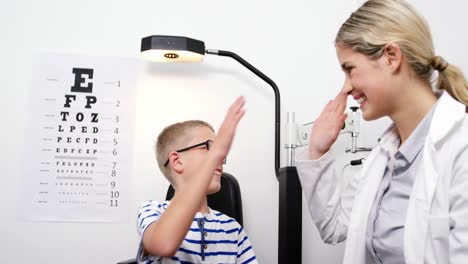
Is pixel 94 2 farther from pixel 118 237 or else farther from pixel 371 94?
pixel 371 94

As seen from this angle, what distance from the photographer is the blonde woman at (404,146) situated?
965 mm

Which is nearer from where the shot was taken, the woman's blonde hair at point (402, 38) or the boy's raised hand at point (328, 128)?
the woman's blonde hair at point (402, 38)

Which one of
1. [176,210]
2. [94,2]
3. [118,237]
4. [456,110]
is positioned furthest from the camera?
[94,2]

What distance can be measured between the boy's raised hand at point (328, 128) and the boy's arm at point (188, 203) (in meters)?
0.41

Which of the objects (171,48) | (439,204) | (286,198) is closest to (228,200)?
(286,198)

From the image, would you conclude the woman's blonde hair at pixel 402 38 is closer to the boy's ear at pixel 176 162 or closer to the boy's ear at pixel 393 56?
the boy's ear at pixel 393 56

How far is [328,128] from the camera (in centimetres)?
127

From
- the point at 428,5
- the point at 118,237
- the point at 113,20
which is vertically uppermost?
A: the point at 428,5

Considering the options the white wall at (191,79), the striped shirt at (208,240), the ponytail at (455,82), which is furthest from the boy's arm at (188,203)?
the white wall at (191,79)

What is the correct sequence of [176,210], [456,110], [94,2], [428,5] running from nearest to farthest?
[176,210] → [456,110] → [94,2] → [428,5]

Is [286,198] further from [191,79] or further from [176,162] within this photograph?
[191,79]

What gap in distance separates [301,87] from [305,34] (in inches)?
9.2

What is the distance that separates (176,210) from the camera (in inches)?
36.3

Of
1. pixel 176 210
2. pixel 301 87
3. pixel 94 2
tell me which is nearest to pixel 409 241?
pixel 176 210
